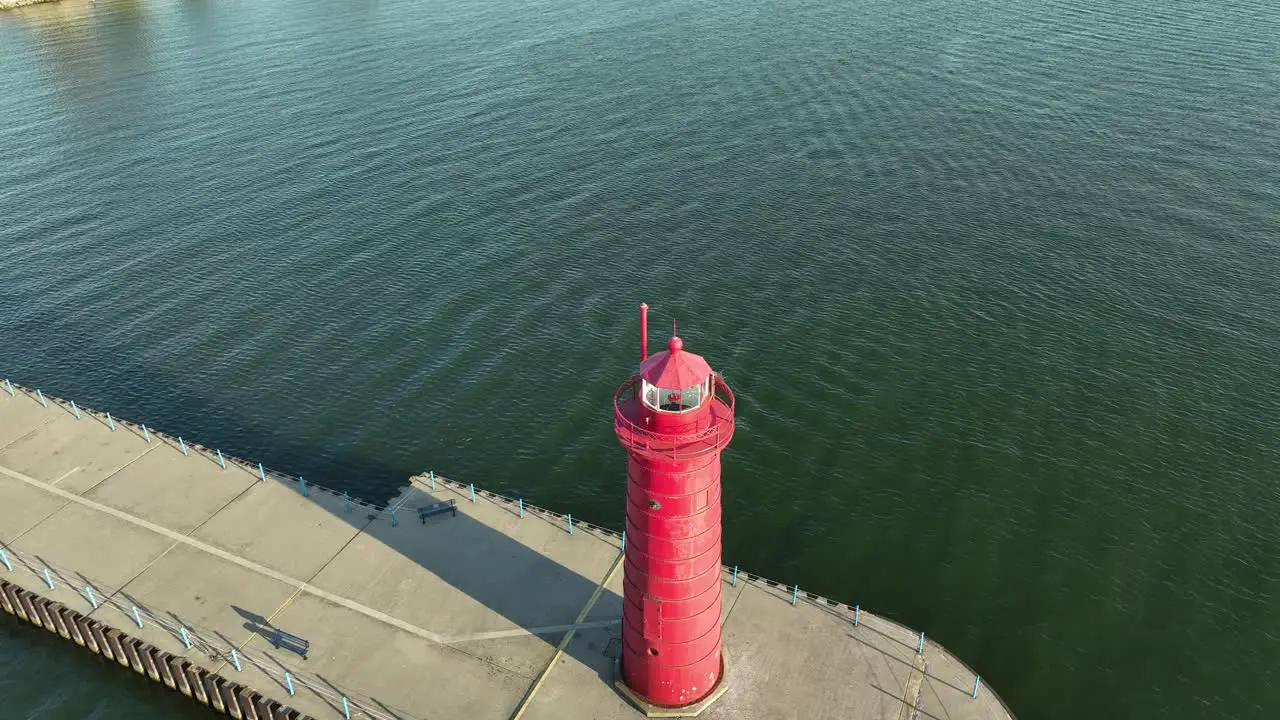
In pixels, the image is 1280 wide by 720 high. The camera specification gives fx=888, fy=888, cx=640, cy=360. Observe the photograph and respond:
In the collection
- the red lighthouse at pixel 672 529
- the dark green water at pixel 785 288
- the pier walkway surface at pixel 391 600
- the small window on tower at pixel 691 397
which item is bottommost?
the dark green water at pixel 785 288

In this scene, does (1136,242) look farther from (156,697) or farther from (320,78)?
(320,78)

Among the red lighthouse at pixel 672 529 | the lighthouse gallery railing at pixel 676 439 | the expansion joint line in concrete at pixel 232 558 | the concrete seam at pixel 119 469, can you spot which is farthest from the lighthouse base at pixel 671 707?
the concrete seam at pixel 119 469

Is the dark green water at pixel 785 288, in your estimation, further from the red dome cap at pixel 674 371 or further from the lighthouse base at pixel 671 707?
the red dome cap at pixel 674 371

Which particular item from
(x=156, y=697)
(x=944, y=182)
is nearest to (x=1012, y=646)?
(x=156, y=697)

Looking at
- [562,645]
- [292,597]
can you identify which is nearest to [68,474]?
[292,597]

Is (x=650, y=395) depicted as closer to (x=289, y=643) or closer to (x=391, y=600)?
(x=391, y=600)

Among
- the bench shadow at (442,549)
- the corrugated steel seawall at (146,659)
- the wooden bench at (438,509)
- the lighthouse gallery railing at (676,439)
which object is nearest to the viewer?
the lighthouse gallery railing at (676,439)
